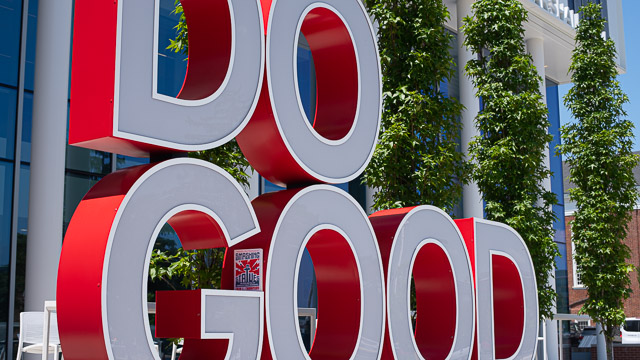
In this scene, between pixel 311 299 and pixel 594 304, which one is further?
pixel 594 304

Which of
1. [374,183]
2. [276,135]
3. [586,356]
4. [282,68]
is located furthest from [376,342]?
[586,356]

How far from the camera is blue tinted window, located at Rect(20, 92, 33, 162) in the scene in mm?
10664

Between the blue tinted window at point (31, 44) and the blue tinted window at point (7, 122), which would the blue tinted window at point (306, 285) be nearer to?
the blue tinted window at point (7, 122)

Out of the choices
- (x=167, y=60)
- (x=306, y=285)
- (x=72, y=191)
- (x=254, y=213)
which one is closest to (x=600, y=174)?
(x=306, y=285)

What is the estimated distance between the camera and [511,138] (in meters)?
11.9

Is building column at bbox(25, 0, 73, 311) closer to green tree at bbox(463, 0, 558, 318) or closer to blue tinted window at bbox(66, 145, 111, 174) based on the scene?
blue tinted window at bbox(66, 145, 111, 174)

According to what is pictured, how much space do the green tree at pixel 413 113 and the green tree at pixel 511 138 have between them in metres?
2.69

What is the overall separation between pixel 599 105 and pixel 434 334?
38.3 ft

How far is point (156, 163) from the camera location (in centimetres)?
448

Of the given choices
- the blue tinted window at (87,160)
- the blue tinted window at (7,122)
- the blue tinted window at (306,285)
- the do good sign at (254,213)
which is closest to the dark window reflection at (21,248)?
the blue tinted window at (7,122)

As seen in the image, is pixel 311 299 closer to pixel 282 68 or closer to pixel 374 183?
pixel 374 183

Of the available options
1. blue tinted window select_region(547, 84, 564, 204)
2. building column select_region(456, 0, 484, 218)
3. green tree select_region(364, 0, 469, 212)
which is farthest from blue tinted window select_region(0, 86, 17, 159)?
blue tinted window select_region(547, 84, 564, 204)

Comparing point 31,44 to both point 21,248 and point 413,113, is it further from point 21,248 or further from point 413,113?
point 413,113

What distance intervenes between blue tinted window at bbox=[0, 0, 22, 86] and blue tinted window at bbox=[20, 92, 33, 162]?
29cm
